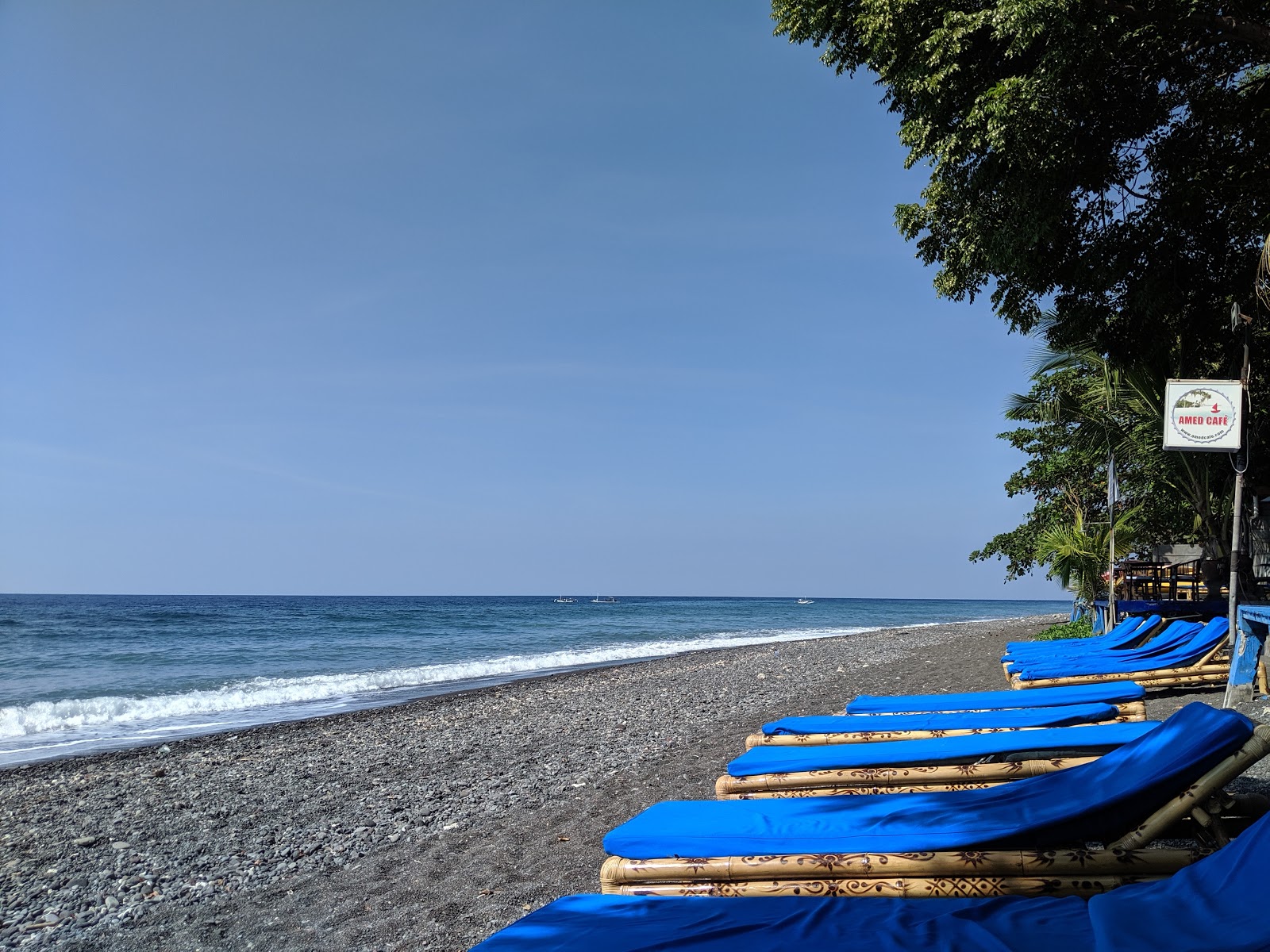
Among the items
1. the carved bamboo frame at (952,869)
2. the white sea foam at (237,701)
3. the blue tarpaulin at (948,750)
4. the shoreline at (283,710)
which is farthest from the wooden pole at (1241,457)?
the white sea foam at (237,701)

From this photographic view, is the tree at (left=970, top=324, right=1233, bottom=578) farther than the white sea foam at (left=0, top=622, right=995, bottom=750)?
No

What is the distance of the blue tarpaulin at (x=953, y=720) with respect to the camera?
4.67m

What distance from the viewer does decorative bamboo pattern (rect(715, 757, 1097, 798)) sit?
12.6 ft

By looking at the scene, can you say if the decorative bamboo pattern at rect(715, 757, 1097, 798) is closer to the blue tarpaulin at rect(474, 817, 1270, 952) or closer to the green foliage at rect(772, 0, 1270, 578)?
the blue tarpaulin at rect(474, 817, 1270, 952)

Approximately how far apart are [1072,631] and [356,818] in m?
12.2

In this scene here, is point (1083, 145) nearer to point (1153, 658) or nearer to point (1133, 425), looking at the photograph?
point (1153, 658)

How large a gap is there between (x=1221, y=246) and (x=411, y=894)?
8.62 meters

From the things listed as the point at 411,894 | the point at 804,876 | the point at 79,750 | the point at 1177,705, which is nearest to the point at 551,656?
the point at 79,750

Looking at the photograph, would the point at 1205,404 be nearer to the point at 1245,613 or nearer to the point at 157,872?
the point at 1245,613

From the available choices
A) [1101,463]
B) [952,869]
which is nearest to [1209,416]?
[952,869]

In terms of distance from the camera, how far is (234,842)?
5219 mm

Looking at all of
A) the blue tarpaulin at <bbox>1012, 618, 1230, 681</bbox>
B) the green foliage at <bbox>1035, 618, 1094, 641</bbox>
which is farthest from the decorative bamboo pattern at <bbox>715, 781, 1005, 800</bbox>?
the green foliage at <bbox>1035, 618, 1094, 641</bbox>

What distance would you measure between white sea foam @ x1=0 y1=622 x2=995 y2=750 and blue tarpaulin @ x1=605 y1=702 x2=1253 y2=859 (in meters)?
9.74

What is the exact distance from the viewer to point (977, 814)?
297 centimetres
